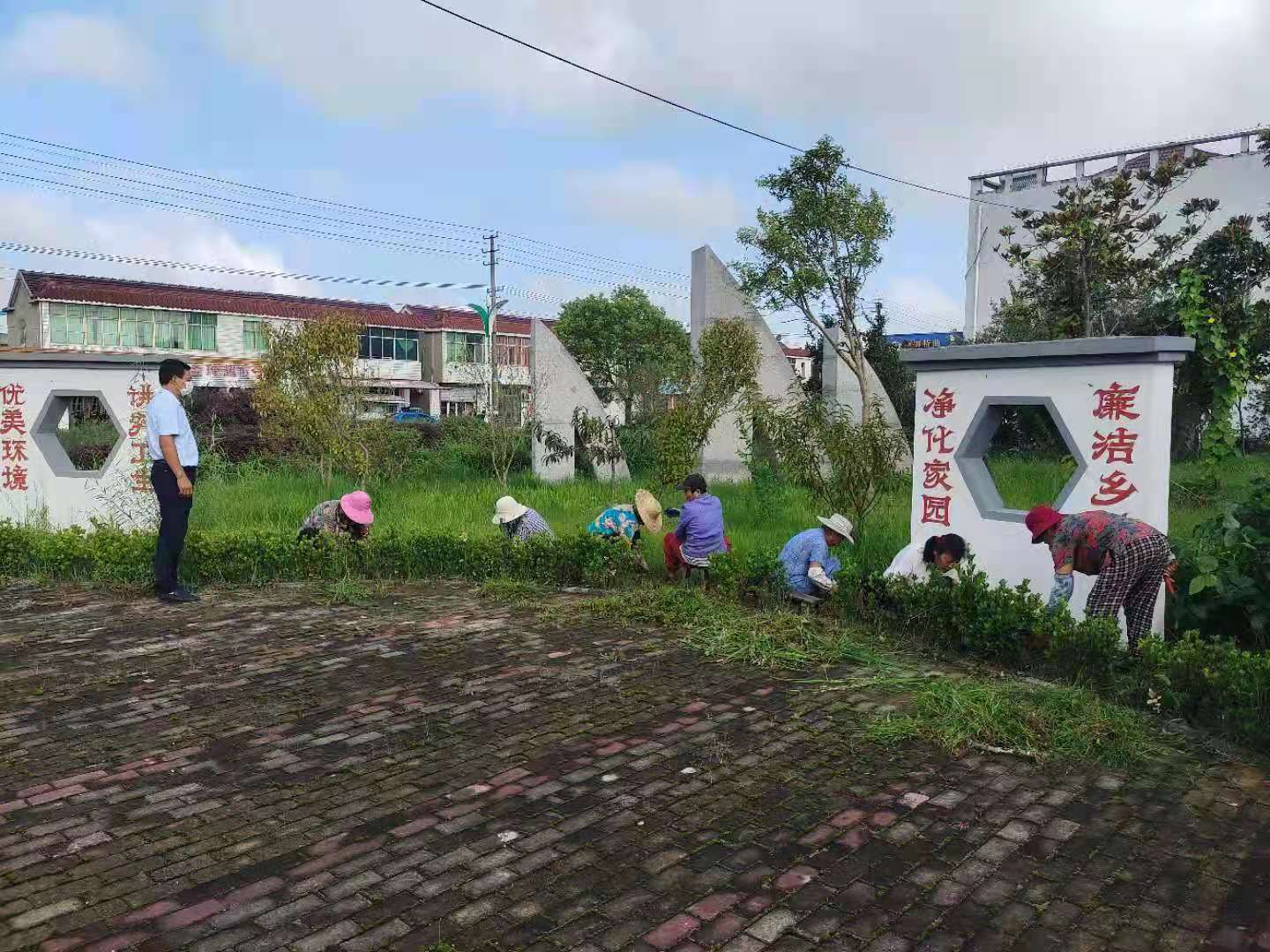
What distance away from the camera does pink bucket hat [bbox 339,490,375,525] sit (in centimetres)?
825

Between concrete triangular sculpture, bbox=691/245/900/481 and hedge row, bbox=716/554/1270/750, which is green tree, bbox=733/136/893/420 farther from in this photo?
hedge row, bbox=716/554/1270/750

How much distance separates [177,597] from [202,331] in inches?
1350

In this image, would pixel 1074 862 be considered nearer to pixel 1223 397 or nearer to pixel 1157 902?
pixel 1157 902

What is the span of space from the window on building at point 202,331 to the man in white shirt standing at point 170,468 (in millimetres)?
33908

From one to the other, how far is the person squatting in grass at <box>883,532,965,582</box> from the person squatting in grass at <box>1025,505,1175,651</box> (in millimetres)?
759

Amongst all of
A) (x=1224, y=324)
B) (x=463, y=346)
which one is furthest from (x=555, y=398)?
(x=463, y=346)

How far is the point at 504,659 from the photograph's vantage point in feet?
19.2

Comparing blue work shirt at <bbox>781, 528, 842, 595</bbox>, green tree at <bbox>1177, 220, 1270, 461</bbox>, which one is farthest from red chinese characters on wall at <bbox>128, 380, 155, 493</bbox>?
green tree at <bbox>1177, 220, 1270, 461</bbox>

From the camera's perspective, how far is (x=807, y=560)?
6.88 m

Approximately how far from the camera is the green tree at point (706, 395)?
1180 centimetres

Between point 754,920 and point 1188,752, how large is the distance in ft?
8.44

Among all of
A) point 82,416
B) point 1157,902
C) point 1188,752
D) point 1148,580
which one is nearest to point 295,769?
point 1157,902

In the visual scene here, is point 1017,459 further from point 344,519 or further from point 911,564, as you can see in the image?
point 344,519

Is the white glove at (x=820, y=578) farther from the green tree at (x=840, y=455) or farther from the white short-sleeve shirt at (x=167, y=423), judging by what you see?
the white short-sleeve shirt at (x=167, y=423)
